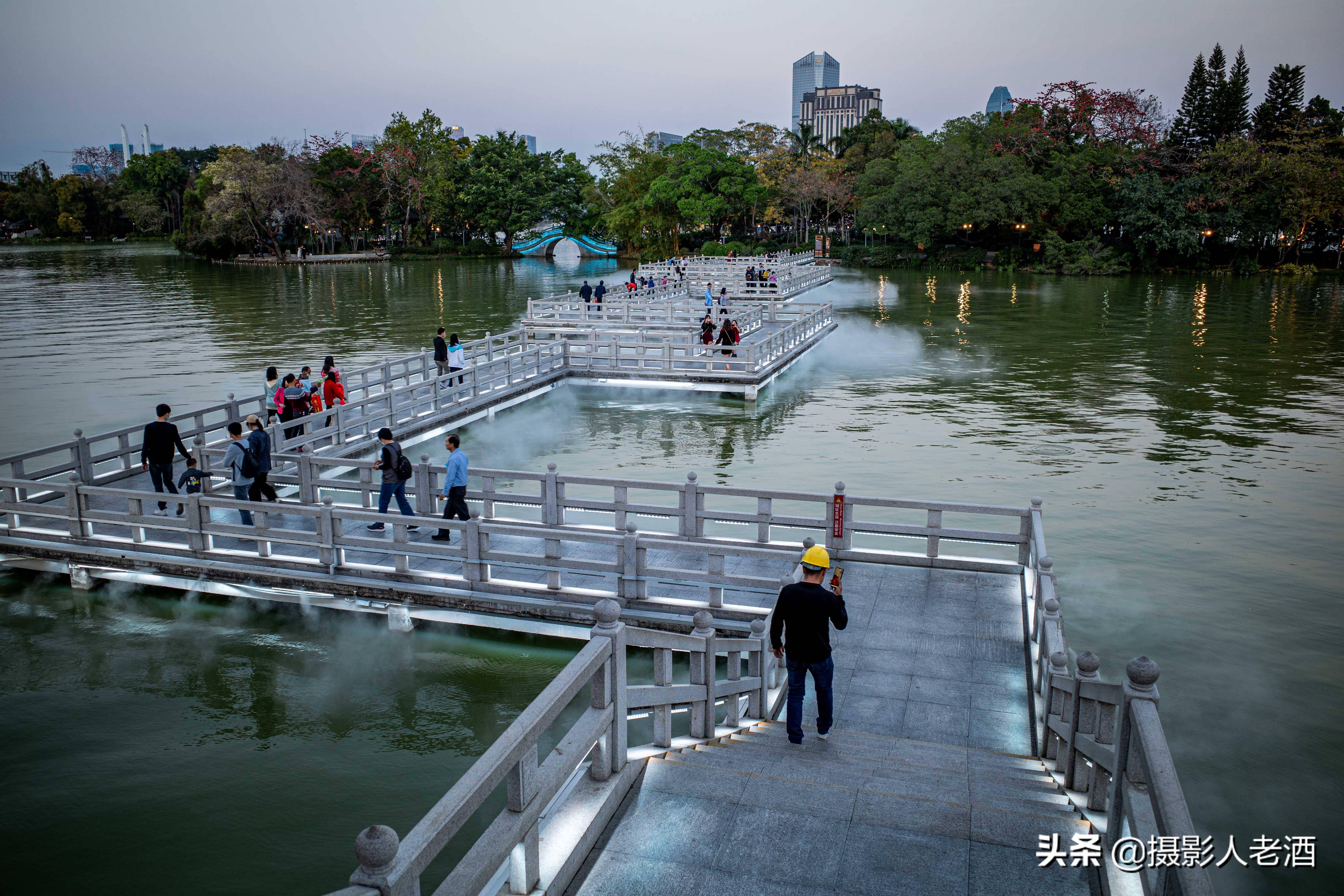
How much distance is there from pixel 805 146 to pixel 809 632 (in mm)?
114041

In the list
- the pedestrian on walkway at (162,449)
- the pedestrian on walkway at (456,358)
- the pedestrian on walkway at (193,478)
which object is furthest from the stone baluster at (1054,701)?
the pedestrian on walkway at (456,358)

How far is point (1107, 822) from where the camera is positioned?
5.34 metres

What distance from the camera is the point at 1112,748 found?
5.75 m

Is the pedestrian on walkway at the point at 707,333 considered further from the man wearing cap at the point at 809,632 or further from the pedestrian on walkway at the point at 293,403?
the man wearing cap at the point at 809,632

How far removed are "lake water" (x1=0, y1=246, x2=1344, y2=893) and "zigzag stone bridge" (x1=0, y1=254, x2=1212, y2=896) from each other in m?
0.81

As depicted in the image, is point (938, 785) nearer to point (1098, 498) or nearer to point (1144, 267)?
point (1098, 498)

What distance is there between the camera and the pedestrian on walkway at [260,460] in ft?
46.2

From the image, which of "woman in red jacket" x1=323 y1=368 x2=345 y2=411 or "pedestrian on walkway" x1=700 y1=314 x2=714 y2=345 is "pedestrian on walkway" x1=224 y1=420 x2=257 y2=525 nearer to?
"woman in red jacket" x1=323 y1=368 x2=345 y2=411

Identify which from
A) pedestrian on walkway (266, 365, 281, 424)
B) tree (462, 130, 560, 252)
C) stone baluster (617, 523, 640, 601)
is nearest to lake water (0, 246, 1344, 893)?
Answer: stone baluster (617, 523, 640, 601)

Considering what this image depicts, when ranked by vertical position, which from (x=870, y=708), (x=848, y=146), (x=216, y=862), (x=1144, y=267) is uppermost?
(x=848, y=146)

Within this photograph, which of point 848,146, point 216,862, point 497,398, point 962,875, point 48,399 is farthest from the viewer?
point 848,146

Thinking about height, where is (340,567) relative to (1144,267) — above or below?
below

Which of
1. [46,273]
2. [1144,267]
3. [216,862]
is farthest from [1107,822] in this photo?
[46,273]

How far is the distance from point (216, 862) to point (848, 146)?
12285 centimetres
